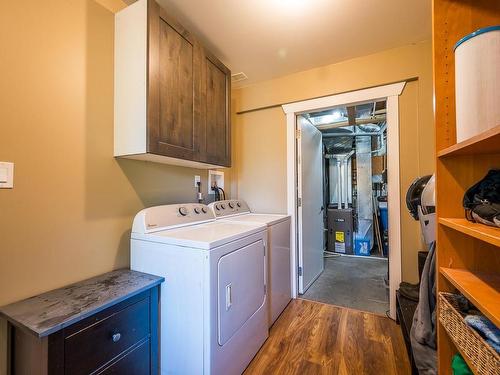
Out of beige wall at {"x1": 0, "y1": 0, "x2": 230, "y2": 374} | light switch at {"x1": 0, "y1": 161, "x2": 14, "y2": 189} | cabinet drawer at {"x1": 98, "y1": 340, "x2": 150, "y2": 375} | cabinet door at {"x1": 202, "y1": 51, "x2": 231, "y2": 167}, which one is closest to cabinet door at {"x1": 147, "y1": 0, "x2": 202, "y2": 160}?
cabinet door at {"x1": 202, "y1": 51, "x2": 231, "y2": 167}

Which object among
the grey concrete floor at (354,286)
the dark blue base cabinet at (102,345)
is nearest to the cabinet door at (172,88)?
the dark blue base cabinet at (102,345)

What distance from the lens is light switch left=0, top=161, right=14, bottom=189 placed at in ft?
3.47

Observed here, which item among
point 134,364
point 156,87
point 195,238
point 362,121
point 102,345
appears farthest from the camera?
point 362,121

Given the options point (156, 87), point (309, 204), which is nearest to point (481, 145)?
point (156, 87)

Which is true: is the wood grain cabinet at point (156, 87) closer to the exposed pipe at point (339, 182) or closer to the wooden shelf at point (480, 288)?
the wooden shelf at point (480, 288)

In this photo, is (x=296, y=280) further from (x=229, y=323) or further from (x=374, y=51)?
(x=374, y=51)

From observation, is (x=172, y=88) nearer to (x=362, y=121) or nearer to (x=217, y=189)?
(x=217, y=189)

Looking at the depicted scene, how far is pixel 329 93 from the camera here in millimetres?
2328

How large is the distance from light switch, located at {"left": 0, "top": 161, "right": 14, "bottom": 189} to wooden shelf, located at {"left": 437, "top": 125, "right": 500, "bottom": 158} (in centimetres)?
184

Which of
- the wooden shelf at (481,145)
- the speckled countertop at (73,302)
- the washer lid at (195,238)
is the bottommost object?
the speckled countertop at (73,302)

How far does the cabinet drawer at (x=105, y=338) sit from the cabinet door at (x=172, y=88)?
2.94 feet

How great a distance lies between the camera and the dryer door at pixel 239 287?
128 cm

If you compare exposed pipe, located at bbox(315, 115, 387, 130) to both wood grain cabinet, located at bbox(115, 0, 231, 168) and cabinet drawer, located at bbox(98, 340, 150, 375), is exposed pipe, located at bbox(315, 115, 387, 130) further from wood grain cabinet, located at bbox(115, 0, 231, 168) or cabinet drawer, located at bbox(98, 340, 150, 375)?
cabinet drawer, located at bbox(98, 340, 150, 375)

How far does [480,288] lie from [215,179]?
7.23 feet
